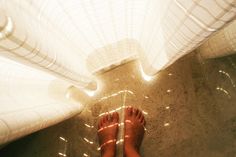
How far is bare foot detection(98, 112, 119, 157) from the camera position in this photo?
1.29 metres

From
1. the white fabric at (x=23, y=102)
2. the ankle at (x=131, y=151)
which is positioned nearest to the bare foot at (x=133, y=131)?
the ankle at (x=131, y=151)

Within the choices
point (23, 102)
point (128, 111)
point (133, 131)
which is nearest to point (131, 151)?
point (133, 131)

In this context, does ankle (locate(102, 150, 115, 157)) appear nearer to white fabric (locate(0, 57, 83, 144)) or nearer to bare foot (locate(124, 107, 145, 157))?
bare foot (locate(124, 107, 145, 157))

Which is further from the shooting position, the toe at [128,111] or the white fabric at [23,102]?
the toe at [128,111]

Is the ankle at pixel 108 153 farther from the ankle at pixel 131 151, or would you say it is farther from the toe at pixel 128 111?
the toe at pixel 128 111

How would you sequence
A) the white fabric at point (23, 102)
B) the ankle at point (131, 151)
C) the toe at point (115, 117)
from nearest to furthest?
the white fabric at point (23, 102) < the ankle at point (131, 151) < the toe at point (115, 117)

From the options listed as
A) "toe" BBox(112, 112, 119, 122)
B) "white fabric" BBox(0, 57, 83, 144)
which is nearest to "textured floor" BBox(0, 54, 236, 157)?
"toe" BBox(112, 112, 119, 122)

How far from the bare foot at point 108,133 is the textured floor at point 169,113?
0.04 m

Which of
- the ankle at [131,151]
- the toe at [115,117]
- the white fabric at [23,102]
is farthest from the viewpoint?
the toe at [115,117]

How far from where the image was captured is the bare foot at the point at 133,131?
4.19ft

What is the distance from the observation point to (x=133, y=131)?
1.32 m

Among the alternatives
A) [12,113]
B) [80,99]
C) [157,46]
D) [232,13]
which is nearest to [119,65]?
[80,99]

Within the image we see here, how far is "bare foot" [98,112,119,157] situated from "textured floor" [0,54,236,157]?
4cm

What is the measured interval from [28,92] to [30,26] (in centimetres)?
38
